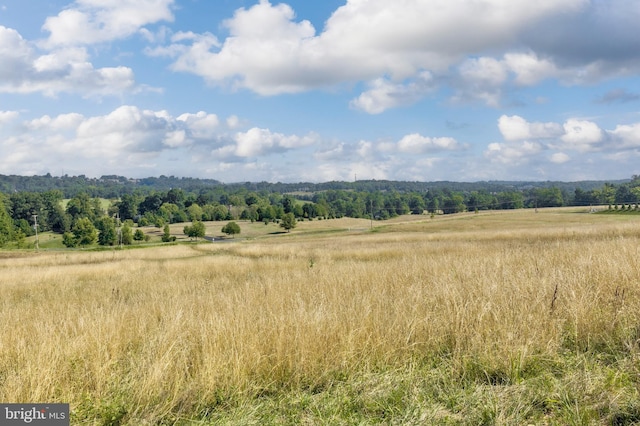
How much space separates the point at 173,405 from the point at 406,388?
7.71 ft

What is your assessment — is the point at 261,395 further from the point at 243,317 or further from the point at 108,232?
the point at 108,232

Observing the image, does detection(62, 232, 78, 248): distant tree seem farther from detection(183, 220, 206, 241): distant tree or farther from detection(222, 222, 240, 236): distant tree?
detection(222, 222, 240, 236): distant tree

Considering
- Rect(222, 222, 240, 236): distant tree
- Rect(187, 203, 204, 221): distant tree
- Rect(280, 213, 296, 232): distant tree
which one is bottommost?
Rect(222, 222, 240, 236): distant tree

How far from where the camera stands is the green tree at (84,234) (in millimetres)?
102625

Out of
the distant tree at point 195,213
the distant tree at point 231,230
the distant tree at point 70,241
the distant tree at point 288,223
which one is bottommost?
the distant tree at point 70,241

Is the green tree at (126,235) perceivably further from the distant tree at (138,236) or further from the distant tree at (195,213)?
the distant tree at (195,213)

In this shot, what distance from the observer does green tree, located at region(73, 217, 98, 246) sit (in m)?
103

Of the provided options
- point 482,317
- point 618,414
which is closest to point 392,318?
point 482,317

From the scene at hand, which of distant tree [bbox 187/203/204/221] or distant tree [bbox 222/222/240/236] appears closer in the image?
A: distant tree [bbox 222/222/240/236]

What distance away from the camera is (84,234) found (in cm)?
10319

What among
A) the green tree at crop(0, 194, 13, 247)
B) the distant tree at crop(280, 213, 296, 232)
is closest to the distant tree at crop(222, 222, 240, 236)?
the distant tree at crop(280, 213, 296, 232)

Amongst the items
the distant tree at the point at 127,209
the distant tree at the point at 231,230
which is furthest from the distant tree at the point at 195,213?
the distant tree at the point at 231,230

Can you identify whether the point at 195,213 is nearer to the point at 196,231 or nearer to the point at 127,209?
the point at 127,209

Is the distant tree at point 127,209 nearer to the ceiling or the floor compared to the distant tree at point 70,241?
nearer to the ceiling
